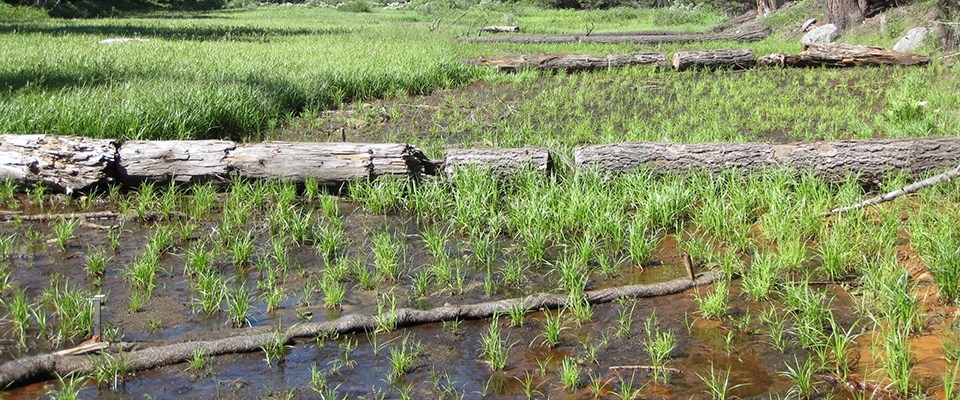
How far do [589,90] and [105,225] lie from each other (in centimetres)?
848

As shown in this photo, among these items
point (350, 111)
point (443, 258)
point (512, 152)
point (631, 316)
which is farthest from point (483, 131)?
point (631, 316)

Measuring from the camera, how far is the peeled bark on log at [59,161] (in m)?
7.16

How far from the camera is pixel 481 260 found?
6078mm

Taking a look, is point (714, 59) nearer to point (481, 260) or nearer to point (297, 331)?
point (481, 260)

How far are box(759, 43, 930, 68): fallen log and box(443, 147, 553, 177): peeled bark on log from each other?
9637 millimetres

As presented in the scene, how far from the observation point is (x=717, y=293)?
503 centimetres

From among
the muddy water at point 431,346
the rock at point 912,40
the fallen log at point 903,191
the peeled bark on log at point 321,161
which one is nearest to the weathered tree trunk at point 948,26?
the rock at point 912,40

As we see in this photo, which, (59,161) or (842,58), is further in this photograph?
(842,58)

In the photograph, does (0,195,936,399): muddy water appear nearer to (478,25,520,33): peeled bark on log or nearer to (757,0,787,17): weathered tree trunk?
(478,25,520,33): peeled bark on log

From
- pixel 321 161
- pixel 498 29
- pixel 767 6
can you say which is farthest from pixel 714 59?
pixel 767 6

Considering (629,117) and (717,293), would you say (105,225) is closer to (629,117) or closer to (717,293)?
(717,293)

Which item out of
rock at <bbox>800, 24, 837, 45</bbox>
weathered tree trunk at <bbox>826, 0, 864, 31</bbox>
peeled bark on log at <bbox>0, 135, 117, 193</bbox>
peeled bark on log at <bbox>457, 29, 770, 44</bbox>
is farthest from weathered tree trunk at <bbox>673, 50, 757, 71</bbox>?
peeled bark on log at <bbox>0, 135, 117, 193</bbox>

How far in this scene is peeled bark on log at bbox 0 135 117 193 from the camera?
7.16m

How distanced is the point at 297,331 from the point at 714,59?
1269 cm
